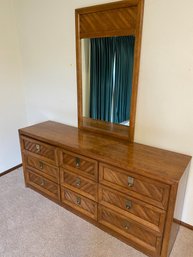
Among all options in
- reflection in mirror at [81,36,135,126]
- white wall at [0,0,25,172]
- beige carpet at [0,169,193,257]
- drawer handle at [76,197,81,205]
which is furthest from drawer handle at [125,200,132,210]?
white wall at [0,0,25,172]

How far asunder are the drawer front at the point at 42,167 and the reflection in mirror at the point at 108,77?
2.23 feet

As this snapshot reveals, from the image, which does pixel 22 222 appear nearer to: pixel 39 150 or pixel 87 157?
pixel 39 150

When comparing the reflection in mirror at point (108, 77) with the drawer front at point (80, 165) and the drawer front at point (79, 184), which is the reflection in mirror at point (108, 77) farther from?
the drawer front at point (79, 184)

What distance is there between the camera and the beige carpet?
154 centimetres

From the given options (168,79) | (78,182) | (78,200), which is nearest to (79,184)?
(78,182)

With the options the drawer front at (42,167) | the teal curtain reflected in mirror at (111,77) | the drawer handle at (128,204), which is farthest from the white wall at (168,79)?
the drawer front at (42,167)

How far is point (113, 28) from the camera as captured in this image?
5.29ft

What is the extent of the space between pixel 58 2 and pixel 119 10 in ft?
2.40

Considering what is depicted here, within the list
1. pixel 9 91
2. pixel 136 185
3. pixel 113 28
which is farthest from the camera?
pixel 9 91

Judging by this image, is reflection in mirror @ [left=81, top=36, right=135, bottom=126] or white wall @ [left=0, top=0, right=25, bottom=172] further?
white wall @ [left=0, top=0, right=25, bottom=172]

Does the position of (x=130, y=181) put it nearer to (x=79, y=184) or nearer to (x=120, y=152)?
(x=120, y=152)

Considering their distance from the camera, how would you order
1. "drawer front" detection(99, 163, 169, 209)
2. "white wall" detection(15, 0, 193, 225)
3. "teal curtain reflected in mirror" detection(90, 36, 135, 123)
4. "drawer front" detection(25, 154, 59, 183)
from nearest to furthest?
"drawer front" detection(99, 163, 169, 209) → "white wall" detection(15, 0, 193, 225) → "teal curtain reflected in mirror" detection(90, 36, 135, 123) → "drawer front" detection(25, 154, 59, 183)

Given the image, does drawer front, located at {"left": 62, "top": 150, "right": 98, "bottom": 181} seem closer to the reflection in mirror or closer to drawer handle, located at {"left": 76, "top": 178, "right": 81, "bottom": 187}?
drawer handle, located at {"left": 76, "top": 178, "right": 81, "bottom": 187}

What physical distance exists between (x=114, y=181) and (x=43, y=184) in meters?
0.96
